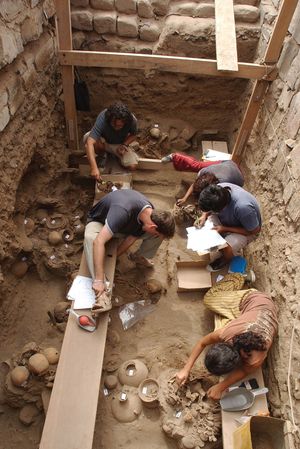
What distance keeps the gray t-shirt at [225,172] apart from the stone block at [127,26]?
97.0 inches

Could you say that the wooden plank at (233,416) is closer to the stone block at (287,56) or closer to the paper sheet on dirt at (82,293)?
the paper sheet on dirt at (82,293)

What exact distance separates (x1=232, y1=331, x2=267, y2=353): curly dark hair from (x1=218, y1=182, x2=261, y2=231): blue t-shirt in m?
1.26

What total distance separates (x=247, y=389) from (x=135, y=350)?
1.28 metres

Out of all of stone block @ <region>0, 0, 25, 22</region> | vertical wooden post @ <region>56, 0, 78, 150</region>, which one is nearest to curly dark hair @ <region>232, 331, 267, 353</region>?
vertical wooden post @ <region>56, 0, 78, 150</region>

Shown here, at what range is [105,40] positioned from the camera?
5.54 meters

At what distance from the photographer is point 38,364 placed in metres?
3.64

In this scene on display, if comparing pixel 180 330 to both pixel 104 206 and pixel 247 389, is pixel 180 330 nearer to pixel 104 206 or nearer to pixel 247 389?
pixel 247 389

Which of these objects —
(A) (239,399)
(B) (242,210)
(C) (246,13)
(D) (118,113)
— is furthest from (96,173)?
(C) (246,13)

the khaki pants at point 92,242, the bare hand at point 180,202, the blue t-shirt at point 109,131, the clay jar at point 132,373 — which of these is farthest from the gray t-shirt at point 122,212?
the clay jar at point 132,373

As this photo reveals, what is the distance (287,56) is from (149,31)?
2125mm

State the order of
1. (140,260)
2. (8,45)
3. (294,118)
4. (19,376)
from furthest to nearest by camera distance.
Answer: (140,260) → (294,118) → (8,45) → (19,376)

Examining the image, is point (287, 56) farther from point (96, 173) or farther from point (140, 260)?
point (140, 260)

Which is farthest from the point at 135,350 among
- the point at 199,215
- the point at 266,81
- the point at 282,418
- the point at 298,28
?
the point at 298,28

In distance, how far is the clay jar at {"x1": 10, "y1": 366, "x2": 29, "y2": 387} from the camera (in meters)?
3.60
